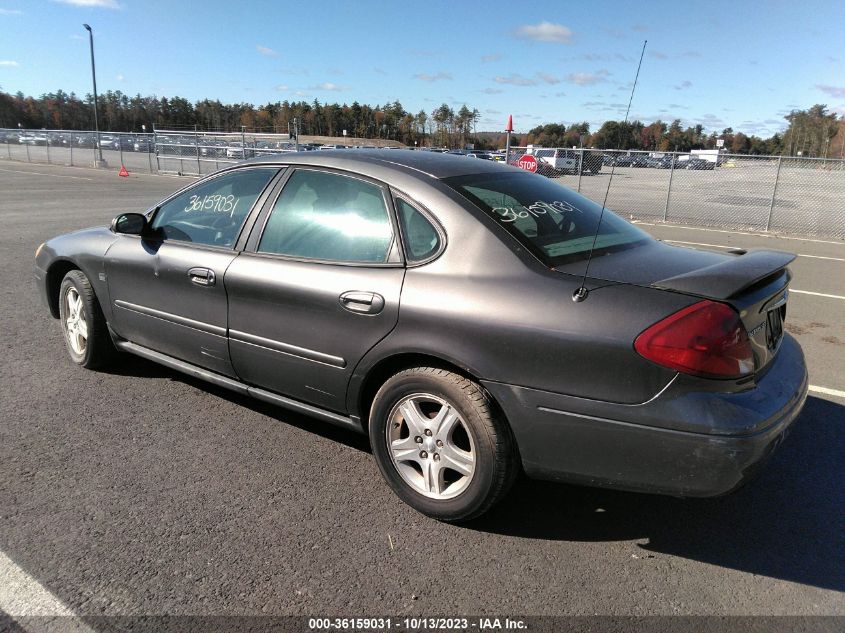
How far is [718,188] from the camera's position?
17.5 meters

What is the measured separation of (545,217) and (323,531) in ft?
5.86

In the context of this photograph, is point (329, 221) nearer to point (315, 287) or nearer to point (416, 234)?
point (315, 287)

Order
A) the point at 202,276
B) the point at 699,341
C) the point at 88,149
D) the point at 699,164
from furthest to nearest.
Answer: the point at 88,149 < the point at 699,164 < the point at 202,276 < the point at 699,341

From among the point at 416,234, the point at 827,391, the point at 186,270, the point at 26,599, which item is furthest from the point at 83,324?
the point at 827,391

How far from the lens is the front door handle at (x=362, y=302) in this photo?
9.02 feet

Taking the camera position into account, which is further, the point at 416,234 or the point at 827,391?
the point at 827,391

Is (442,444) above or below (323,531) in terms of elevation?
above

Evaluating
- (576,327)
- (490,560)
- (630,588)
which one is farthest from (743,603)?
(576,327)

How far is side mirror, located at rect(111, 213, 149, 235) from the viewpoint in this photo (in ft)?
12.6

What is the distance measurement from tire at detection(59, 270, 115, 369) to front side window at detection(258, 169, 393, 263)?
1.72 meters

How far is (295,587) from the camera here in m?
2.31

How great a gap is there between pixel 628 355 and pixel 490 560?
1022mm


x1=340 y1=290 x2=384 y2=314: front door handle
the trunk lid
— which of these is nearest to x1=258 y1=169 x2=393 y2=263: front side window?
x1=340 y1=290 x2=384 y2=314: front door handle

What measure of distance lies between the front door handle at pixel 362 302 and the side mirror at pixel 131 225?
1.81 m
